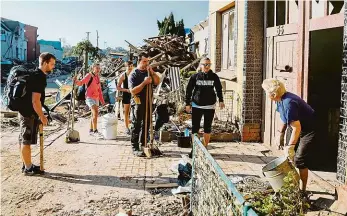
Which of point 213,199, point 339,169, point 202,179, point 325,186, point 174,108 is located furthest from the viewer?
point 174,108

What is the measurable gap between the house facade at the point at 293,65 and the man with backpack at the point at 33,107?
4361 mm

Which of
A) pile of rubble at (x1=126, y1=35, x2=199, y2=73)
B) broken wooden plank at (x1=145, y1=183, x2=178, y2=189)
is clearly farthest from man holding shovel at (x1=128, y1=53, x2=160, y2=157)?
pile of rubble at (x1=126, y1=35, x2=199, y2=73)

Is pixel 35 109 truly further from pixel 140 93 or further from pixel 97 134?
pixel 97 134

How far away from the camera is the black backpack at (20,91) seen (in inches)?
242

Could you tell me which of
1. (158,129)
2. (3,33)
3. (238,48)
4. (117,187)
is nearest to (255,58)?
(238,48)

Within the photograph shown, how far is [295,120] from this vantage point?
4922 mm

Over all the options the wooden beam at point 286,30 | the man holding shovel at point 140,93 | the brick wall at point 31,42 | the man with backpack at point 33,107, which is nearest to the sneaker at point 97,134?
the man holding shovel at point 140,93

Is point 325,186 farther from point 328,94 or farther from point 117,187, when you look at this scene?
point 117,187

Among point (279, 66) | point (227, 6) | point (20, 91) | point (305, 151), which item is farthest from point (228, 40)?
point (20, 91)

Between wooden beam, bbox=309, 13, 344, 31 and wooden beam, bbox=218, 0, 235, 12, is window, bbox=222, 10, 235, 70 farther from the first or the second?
wooden beam, bbox=309, 13, 344, 31

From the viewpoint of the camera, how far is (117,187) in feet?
19.3

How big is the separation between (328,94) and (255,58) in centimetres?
208

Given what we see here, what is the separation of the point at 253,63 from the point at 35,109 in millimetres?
5003

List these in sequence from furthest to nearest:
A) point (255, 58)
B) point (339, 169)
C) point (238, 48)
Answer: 1. point (238, 48)
2. point (255, 58)
3. point (339, 169)
